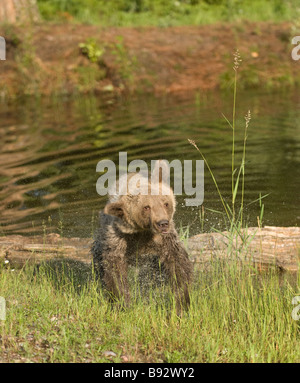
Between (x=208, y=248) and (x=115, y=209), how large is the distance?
1871 millimetres

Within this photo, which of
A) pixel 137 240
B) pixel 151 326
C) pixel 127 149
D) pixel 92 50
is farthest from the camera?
pixel 92 50

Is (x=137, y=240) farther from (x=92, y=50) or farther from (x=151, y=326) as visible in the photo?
(x=92, y=50)

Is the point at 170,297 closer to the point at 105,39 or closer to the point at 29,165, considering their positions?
the point at 29,165

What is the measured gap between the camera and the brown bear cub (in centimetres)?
568

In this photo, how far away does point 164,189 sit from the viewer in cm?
573

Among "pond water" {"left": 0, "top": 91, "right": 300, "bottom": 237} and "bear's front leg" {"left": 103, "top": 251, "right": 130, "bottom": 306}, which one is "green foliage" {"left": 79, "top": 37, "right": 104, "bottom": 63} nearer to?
"pond water" {"left": 0, "top": 91, "right": 300, "bottom": 237}

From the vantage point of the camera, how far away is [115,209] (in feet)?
18.8

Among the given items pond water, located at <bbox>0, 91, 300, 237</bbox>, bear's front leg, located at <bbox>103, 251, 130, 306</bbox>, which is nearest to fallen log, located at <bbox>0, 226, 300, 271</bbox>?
pond water, located at <bbox>0, 91, 300, 237</bbox>

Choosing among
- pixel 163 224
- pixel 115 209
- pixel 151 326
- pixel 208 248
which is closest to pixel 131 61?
pixel 208 248

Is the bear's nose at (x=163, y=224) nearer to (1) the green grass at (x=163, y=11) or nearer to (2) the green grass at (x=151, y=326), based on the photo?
(2) the green grass at (x=151, y=326)

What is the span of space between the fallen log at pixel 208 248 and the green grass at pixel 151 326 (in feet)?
2.85

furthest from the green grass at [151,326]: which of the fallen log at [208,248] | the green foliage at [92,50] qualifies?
the green foliage at [92,50]

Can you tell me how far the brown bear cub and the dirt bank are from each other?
13548 mm
